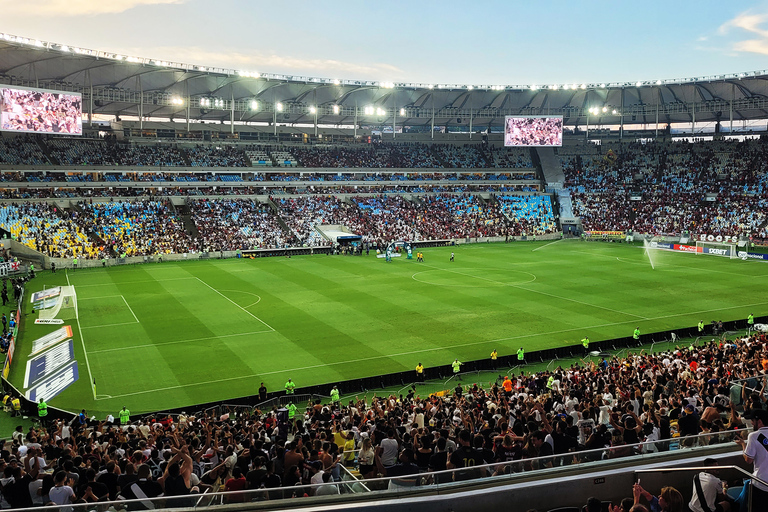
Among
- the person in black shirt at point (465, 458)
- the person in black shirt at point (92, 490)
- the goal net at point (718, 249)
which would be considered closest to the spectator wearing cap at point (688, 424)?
the person in black shirt at point (465, 458)

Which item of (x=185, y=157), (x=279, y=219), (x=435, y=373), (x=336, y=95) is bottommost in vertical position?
(x=435, y=373)

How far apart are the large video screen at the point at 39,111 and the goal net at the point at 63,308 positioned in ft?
96.2

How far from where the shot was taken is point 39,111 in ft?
193

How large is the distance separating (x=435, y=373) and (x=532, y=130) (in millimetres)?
64446

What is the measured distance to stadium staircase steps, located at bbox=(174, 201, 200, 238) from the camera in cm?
6462

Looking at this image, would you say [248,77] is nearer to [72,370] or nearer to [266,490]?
[72,370]

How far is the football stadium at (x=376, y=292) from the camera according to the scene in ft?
29.9

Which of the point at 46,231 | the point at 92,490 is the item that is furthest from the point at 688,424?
the point at 46,231

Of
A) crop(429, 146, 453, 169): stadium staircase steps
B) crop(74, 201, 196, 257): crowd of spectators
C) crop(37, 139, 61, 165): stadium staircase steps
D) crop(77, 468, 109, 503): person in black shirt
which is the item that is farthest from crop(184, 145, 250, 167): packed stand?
crop(77, 468, 109, 503): person in black shirt

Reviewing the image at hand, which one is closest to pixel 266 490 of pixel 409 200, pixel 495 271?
pixel 495 271

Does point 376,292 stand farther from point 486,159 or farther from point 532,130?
point 486,159

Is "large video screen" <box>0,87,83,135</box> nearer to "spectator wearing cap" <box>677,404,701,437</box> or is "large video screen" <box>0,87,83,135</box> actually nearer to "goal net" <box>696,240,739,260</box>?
"spectator wearing cap" <box>677,404,701,437</box>

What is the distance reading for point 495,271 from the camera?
51469 mm

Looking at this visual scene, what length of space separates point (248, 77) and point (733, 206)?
60.9 m
